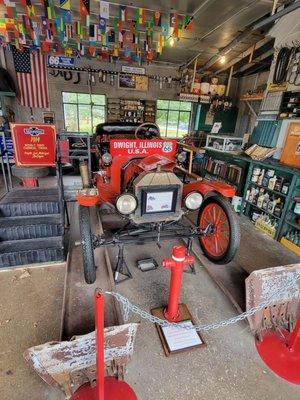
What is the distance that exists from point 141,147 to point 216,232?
4.80ft

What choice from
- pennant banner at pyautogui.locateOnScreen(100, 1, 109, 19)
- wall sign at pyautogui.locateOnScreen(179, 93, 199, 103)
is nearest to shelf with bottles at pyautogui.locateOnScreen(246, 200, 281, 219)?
pennant banner at pyautogui.locateOnScreen(100, 1, 109, 19)

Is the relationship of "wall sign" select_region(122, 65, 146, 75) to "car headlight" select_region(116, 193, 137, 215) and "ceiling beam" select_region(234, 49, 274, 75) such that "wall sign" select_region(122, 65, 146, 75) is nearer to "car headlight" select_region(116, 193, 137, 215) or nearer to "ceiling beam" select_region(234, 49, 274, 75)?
"ceiling beam" select_region(234, 49, 274, 75)

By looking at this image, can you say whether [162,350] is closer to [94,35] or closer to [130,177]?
[130,177]

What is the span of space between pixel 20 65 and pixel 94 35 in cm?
419

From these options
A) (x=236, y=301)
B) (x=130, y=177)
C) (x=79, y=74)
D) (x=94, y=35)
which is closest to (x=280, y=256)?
(x=236, y=301)

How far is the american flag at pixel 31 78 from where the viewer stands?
25.4 feet

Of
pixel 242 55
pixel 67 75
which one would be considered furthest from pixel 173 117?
pixel 67 75

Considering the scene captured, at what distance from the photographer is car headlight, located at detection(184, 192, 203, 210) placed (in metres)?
2.60

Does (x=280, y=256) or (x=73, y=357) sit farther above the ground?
(x=73, y=357)

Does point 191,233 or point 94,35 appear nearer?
point 191,233

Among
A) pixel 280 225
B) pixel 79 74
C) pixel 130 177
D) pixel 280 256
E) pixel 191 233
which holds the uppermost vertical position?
pixel 79 74

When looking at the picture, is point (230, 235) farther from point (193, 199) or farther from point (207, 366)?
point (207, 366)

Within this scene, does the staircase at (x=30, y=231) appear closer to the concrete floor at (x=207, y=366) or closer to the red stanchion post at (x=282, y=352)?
the concrete floor at (x=207, y=366)

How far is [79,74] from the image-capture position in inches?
333
